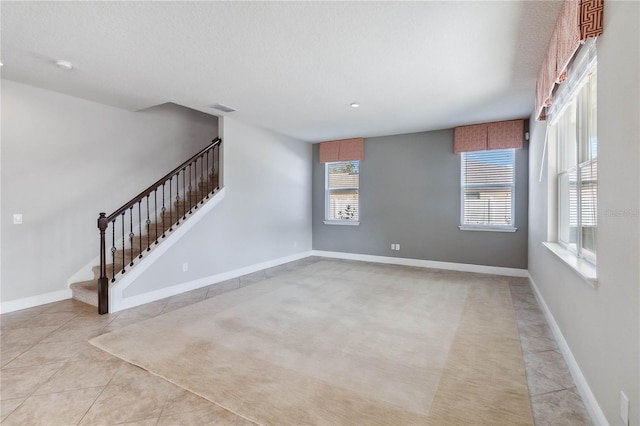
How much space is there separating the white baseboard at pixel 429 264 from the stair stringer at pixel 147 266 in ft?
10.4

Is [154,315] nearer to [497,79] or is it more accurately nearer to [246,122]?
[246,122]

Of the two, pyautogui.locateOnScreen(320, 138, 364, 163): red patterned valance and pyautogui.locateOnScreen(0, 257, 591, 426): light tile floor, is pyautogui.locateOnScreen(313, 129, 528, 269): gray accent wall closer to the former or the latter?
pyautogui.locateOnScreen(320, 138, 364, 163): red patterned valance

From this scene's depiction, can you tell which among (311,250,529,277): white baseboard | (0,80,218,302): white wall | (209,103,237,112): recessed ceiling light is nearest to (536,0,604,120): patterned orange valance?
(311,250,529,277): white baseboard

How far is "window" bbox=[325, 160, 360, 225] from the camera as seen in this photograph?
683 centimetres

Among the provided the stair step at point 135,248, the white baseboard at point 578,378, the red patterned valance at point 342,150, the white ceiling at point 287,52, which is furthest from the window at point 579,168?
the stair step at point 135,248

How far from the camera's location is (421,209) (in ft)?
19.8

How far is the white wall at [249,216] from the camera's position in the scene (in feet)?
14.6

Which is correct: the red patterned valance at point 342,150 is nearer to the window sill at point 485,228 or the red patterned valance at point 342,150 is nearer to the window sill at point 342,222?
the window sill at point 342,222

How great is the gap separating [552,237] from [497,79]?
1.85 metres

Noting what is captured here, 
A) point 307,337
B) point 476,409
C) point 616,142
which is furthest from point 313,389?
point 616,142

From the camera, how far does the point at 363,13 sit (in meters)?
2.23

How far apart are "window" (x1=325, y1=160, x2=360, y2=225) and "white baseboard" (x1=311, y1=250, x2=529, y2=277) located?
0.76 m

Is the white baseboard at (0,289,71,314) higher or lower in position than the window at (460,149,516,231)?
lower

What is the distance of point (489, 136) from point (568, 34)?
3496mm
